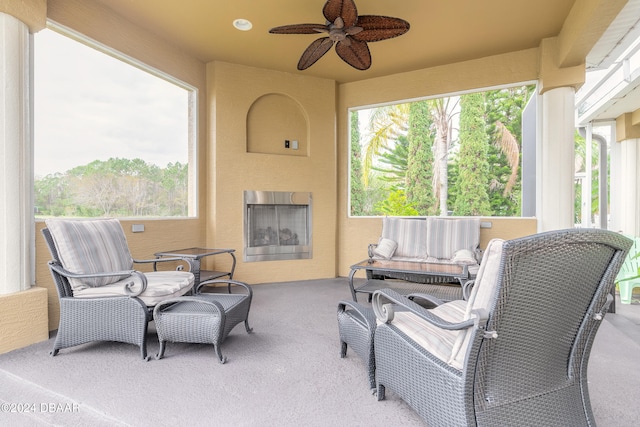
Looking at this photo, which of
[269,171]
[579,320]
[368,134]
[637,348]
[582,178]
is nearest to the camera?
[579,320]

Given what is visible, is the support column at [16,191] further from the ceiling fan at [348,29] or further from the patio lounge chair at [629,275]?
the patio lounge chair at [629,275]

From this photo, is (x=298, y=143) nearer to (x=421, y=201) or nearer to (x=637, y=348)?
(x=421, y=201)

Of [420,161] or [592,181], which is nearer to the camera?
[420,161]

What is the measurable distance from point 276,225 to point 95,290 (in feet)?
9.62

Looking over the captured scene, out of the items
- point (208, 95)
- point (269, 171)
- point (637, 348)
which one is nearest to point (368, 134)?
point (269, 171)

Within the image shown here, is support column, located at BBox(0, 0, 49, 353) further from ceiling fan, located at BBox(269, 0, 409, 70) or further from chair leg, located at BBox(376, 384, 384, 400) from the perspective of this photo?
chair leg, located at BBox(376, 384, 384, 400)

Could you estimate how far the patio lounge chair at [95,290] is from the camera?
2430 mm

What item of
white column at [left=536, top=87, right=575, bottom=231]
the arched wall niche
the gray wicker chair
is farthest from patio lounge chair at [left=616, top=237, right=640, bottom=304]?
the arched wall niche

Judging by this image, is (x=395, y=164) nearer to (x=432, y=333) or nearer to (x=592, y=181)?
(x=432, y=333)

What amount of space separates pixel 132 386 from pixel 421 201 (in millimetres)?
4491

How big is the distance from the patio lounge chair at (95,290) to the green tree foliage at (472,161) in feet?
13.1

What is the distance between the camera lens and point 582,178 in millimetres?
8945

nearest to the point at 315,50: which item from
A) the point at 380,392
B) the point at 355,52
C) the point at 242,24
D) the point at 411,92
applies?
the point at 355,52

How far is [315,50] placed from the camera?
3658mm
